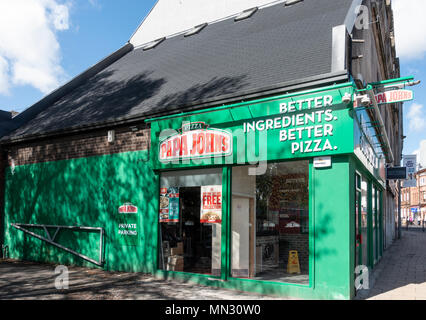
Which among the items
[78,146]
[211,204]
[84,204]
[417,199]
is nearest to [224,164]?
[211,204]

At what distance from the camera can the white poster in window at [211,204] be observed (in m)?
8.57

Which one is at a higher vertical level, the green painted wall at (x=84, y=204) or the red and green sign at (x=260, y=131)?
the red and green sign at (x=260, y=131)

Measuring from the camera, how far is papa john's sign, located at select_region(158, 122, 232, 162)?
8.38 metres

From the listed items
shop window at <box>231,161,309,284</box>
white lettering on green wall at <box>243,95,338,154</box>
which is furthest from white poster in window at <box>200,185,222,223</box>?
white lettering on green wall at <box>243,95,338,154</box>

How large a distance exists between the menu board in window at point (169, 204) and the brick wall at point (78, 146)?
1374mm

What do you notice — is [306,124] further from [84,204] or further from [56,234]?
[56,234]

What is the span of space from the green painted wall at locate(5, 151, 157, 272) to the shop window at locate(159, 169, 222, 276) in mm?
335

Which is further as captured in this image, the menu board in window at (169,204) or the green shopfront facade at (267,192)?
the menu board in window at (169,204)

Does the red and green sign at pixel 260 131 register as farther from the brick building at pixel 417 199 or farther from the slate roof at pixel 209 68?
the brick building at pixel 417 199

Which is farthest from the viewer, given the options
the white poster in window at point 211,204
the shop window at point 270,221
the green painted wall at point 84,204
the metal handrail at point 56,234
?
the metal handrail at point 56,234

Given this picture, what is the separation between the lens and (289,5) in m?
13.6

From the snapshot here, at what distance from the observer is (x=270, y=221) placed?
331 inches

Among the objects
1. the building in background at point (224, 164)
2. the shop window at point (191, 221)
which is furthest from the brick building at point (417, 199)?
the shop window at point (191, 221)
